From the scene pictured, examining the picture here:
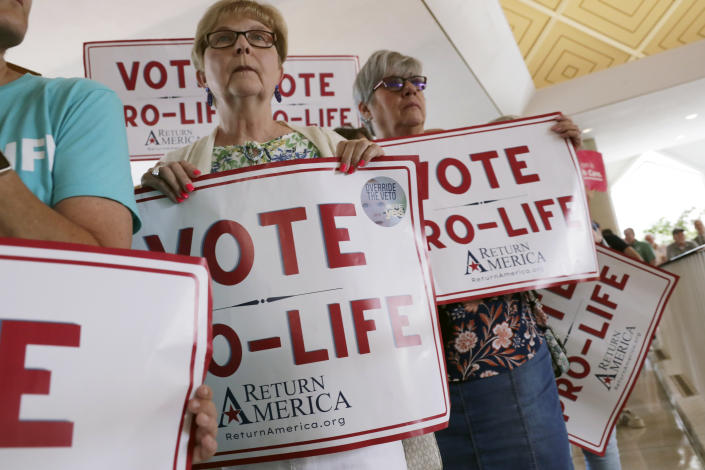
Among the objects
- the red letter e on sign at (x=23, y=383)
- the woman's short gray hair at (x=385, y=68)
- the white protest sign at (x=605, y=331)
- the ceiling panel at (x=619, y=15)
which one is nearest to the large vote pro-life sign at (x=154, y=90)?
the woman's short gray hair at (x=385, y=68)

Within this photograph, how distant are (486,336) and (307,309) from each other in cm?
54

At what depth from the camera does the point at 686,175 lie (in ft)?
71.7

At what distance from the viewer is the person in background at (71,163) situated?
2.40ft

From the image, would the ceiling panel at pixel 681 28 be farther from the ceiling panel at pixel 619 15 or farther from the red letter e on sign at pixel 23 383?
the red letter e on sign at pixel 23 383

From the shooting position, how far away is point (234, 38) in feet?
4.45

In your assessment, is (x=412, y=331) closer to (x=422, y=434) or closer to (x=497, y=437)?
(x=422, y=434)

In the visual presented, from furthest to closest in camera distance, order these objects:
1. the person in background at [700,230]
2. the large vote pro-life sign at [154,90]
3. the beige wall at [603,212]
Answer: the beige wall at [603,212] → the person in background at [700,230] → the large vote pro-life sign at [154,90]

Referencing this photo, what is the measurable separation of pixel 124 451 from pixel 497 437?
94 cm

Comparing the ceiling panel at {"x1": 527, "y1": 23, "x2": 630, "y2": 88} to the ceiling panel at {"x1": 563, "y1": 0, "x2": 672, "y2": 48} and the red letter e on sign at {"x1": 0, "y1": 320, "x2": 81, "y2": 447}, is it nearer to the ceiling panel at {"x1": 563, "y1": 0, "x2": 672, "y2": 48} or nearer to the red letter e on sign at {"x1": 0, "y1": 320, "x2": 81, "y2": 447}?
the ceiling panel at {"x1": 563, "y1": 0, "x2": 672, "y2": 48}

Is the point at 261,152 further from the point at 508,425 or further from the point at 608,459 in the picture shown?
the point at 608,459

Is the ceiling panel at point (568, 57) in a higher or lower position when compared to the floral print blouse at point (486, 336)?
higher

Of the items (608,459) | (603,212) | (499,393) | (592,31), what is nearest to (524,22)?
(592,31)

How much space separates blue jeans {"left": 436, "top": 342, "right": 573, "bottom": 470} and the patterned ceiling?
6202 millimetres

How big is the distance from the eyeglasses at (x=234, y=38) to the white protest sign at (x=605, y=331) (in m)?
1.38
